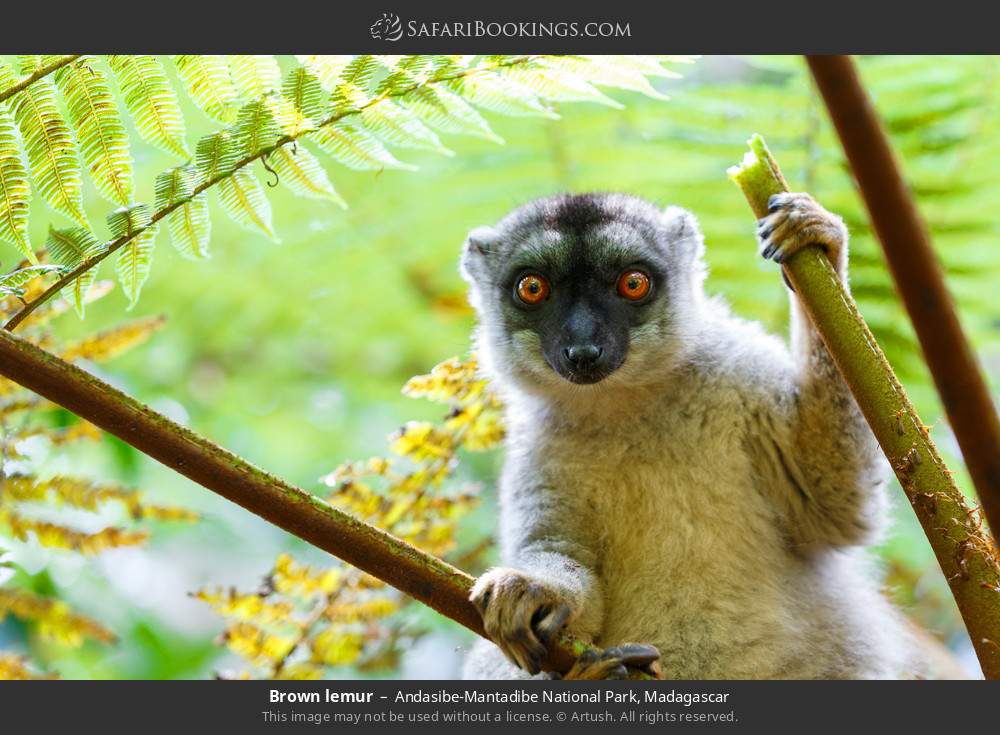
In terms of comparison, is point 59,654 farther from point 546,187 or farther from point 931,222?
point 931,222

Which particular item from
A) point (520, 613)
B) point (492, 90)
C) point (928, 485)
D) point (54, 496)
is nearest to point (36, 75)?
point (492, 90)

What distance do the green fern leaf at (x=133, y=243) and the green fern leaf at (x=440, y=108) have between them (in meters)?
1.20

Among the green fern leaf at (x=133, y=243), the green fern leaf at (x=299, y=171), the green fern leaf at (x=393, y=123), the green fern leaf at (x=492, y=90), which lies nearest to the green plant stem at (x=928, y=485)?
the green fern leaf at (x=492, y=90)

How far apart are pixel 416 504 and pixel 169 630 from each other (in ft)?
9.86

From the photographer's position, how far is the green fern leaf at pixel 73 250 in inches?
153

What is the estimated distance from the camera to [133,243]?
13.0 ft

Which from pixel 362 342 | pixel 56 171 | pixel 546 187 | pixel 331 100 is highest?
pixel 546 187

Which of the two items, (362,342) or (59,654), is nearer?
(59,654)

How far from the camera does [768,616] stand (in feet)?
14.8

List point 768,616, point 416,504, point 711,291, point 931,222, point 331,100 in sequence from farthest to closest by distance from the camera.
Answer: point 711,291, point 931,222, point 416,504, point 768,616, point 331,100

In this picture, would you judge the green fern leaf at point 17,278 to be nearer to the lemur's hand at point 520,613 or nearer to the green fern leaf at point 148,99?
the green fern leaf at point 148,99

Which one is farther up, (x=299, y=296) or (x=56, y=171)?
(x=299, y=296)

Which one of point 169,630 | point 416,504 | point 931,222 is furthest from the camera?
point 169,630
